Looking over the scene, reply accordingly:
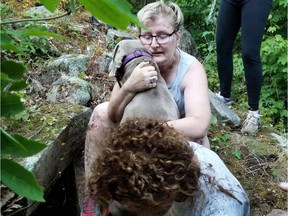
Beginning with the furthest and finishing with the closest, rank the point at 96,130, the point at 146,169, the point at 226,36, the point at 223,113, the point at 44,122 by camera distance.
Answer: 1. the point at 223,113
2. the point at 226,36
3. the point at 44,122
4. the point at 96,130
5. the point at 146,169

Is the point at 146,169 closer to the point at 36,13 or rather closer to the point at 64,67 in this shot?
the point at 64,67

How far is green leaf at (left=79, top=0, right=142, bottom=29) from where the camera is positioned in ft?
1.83

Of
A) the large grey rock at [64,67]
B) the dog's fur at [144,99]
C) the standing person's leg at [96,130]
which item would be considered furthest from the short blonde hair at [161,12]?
the large grey rock at [64,67]

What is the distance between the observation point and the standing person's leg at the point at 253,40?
10.6ft

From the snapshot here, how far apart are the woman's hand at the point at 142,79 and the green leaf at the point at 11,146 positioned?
164cm

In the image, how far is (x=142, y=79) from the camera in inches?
85.8

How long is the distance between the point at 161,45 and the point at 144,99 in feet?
1.59

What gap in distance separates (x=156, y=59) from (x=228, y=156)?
1193 mm

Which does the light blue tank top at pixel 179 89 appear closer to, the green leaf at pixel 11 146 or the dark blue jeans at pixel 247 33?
the dark blue jeans at pixel 247 33

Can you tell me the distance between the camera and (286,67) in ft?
24.0

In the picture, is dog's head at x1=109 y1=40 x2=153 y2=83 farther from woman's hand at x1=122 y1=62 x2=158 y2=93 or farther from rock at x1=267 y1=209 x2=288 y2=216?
rock at x1=267 y1=209 x2=288 y2=216

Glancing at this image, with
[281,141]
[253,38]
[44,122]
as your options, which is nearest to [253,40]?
[253,38]

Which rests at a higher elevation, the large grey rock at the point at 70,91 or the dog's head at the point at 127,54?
the dog's head at the point at 127,54

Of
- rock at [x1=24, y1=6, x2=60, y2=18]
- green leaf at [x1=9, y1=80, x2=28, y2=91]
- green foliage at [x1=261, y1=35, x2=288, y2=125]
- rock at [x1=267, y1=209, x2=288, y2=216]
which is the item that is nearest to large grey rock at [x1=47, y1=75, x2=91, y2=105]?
rock at [x1=24, y1=6, x2=60, y2=18]
